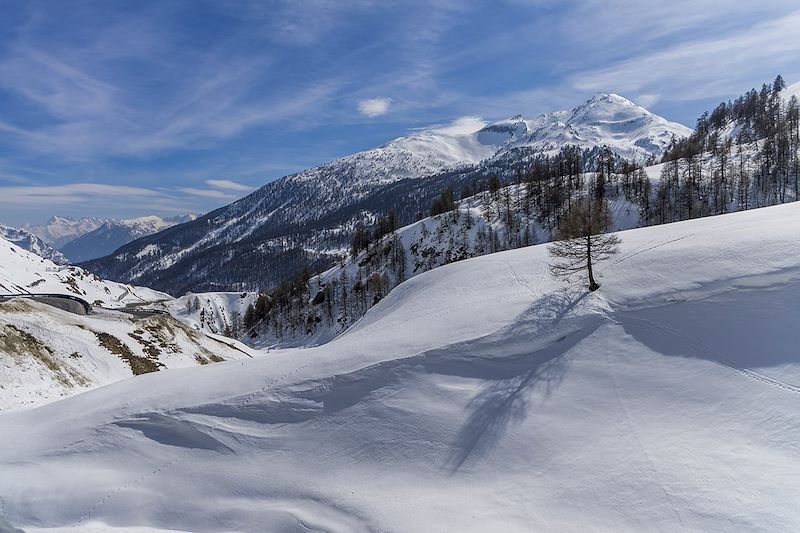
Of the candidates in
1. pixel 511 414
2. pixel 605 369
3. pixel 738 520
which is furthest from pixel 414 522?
pixel 605 369

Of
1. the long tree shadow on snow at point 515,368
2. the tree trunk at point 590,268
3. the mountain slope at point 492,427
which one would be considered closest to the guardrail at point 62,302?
the mountain slope at point 492,427

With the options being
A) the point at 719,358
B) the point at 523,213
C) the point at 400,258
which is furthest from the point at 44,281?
the point at 719,358

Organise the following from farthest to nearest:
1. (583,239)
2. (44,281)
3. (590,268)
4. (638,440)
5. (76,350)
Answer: (44,281)
(76,350)
(583,239)
(590,268)
(638,440)

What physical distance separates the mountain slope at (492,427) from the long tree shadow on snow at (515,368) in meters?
0.08

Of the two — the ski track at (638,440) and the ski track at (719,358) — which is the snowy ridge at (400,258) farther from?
the ski track at (638,440)

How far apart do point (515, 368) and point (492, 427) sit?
12.1 feet

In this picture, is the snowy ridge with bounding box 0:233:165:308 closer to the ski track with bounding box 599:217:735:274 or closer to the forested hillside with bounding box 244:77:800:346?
the forested hillside with bounding box 244:77:800:346

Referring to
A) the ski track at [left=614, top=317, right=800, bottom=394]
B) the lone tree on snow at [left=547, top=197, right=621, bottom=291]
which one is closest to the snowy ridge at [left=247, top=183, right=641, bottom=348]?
the lone tree on snow at [left=547, top=197, right=621, bottom=291]

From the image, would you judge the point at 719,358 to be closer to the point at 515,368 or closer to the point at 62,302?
the point at 515,368

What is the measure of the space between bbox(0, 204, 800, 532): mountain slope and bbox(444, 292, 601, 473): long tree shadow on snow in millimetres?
82

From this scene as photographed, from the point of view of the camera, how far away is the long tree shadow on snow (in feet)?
52.0

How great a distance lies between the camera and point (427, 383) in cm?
1844

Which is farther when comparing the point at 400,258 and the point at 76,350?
the point at 400,258

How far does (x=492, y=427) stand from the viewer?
16.0 m
